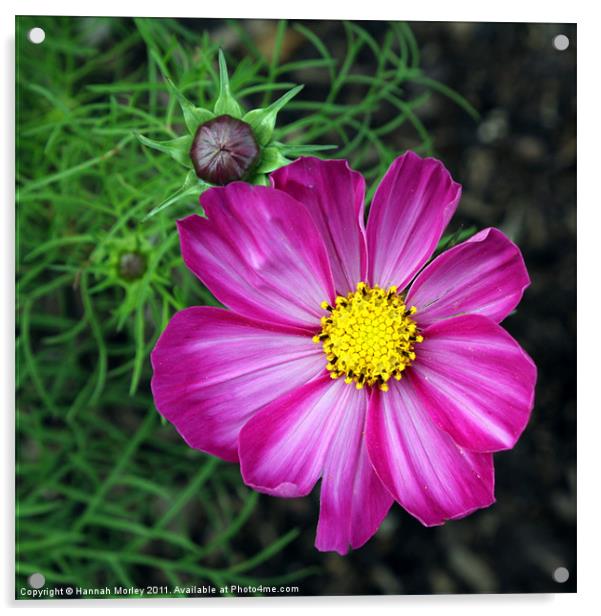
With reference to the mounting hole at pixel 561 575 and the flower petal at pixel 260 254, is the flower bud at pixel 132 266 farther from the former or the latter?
the mounting hole at pixel 561 575

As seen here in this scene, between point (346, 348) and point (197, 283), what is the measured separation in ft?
1.49

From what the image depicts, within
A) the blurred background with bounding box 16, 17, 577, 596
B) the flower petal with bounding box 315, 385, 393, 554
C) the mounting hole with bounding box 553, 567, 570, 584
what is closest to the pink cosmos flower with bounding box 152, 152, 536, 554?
the flower petal with bounding box 315, 385, 393, 554

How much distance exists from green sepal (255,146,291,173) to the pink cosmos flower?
2cm

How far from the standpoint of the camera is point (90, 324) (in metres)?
1.14

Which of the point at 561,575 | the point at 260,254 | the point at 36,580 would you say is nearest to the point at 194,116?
the point at 260,254

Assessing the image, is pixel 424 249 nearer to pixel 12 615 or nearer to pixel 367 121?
pixel 367 121

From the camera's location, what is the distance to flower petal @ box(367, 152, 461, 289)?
28.1 inches

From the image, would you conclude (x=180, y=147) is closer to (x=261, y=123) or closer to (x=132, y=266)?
(x=261, y=123)

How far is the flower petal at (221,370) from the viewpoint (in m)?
0.74

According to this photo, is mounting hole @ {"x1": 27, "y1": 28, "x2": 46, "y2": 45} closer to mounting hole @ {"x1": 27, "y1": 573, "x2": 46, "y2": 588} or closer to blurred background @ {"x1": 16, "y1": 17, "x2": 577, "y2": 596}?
blurred background @ {"x1": 16, "y1": 17, "x2": 577, "y2": 596}

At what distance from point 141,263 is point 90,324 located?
0.24 meters

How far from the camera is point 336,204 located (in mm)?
729
